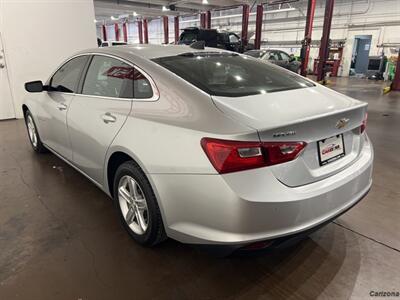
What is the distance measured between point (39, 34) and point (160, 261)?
592cm

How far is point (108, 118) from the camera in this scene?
2033 millimetres

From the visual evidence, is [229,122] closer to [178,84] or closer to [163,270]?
[178,84]

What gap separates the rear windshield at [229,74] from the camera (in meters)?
1.75

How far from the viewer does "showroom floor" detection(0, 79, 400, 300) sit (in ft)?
5.47

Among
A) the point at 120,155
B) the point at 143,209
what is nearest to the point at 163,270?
the point at 143,209

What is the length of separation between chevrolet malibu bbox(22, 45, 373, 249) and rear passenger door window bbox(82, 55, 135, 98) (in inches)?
0.4

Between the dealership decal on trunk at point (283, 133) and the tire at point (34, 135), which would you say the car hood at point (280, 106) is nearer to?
the dealership decal on trunk at point (283, 133)

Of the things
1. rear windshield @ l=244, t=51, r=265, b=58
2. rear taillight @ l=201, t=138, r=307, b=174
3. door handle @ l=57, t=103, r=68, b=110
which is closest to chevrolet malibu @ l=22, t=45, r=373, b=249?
rear taillight @ l=201, t=138, r=307, b=174

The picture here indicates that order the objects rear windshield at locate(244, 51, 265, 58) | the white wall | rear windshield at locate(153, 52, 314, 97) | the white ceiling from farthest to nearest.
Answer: the white ceiling → rear windshield at locate(244, 51, 265, 58) → the white wall → rear windshield at locate(153, 52, 314, 97)

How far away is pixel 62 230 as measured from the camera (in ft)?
7.27

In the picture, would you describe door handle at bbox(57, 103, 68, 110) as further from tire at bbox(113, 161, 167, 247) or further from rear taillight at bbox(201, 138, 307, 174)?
rear taillight at bbox(201, 138, 307, 174)

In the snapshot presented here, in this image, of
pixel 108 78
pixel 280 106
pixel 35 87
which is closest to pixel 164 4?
pixel 35 87

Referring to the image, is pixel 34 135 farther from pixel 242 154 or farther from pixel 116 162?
pixel 242 154

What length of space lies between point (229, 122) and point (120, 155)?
35.3 inches
